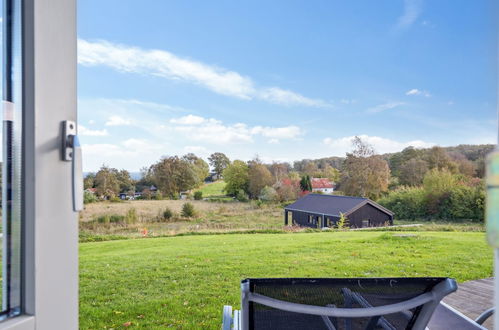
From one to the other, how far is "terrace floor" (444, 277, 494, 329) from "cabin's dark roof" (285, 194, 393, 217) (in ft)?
7.95

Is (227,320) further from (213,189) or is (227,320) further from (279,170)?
(279,170)

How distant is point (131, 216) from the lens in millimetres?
4871

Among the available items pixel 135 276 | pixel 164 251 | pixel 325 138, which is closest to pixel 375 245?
pixel 325 138

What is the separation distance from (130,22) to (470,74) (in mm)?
5509

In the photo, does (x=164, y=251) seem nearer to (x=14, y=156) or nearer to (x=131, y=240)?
(x=131, y=240)

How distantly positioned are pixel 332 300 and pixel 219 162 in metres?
4.75

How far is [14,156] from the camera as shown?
0.42 metres

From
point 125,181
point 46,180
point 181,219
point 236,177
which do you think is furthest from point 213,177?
point 46,180

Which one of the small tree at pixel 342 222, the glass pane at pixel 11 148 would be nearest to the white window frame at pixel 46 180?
the glass pane at pixel 11 148

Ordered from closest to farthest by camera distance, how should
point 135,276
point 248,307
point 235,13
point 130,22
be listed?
point 248,307 → point 135,276 → point 130,22 → point 235,13

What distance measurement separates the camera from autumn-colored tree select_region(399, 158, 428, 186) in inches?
212

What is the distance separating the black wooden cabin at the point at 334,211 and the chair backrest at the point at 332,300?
15.5ft

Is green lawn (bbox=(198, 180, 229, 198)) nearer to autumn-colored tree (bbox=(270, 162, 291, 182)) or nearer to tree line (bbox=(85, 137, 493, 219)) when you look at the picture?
tree line (bbox=(85, 137, 493, 219))

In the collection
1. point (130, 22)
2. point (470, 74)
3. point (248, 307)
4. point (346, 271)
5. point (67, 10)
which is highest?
point (130, 22)
